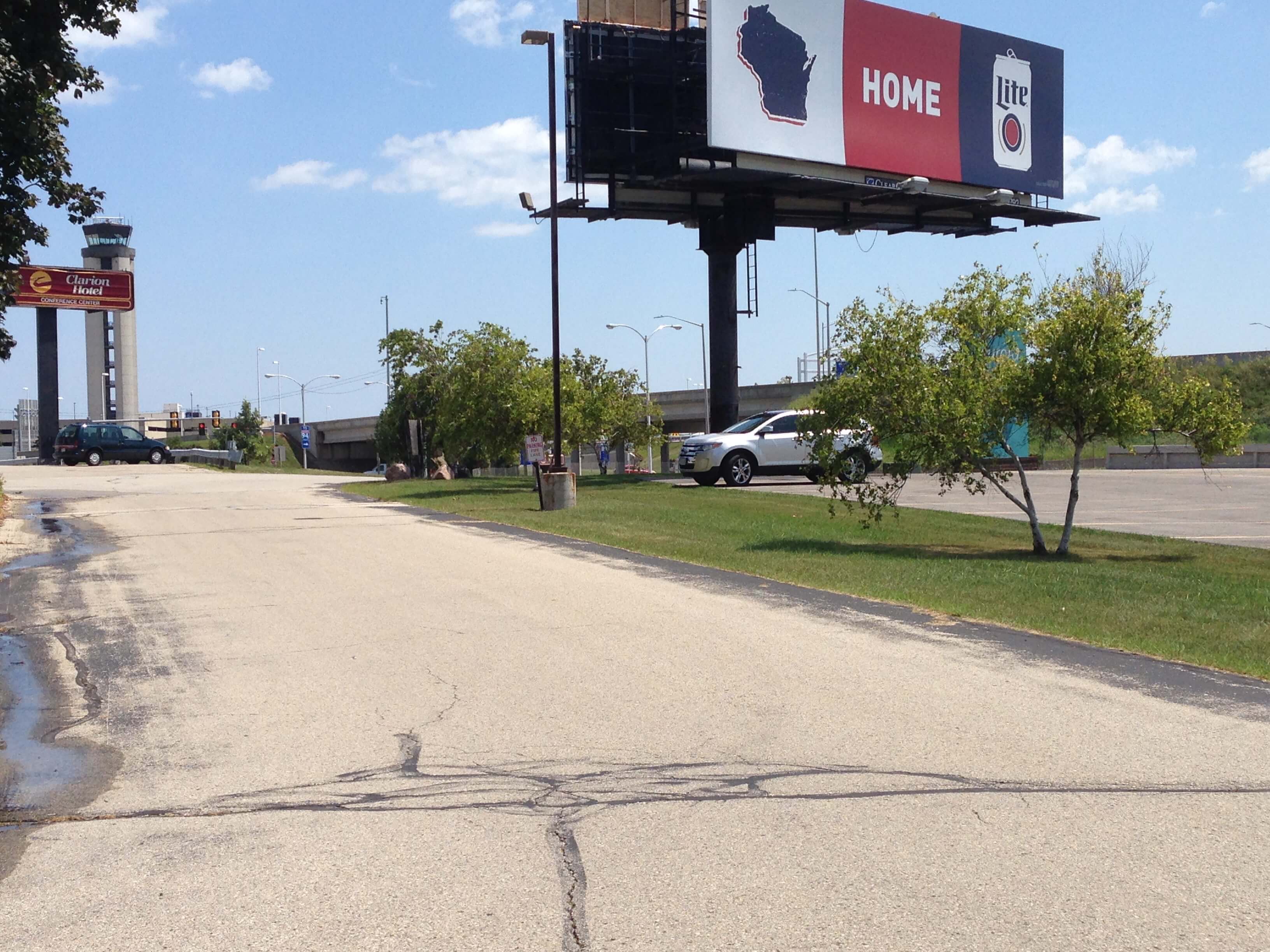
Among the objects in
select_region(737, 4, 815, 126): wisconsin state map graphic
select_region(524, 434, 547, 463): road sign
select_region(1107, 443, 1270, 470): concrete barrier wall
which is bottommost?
select_region(1107, 443, 1270, 470): concrete barrier wall

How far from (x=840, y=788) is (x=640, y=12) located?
108 feet

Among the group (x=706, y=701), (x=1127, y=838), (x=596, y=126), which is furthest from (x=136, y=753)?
(x=596, y=126)

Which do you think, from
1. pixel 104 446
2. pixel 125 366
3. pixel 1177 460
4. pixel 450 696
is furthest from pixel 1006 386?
pixel 125 366

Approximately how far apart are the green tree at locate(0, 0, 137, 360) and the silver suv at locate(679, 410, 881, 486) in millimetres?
16079

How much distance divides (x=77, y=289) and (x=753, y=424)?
48558mm

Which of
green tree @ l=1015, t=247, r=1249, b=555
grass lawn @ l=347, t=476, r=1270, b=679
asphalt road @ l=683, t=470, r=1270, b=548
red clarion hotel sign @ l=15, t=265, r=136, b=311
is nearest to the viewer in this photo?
grass lawn @ l=347, t=476, r=1270, b=679

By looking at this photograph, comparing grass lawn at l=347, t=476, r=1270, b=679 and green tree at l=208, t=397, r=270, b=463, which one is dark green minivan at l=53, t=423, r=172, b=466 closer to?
green tree at l=208, t=397, r=270, b=463

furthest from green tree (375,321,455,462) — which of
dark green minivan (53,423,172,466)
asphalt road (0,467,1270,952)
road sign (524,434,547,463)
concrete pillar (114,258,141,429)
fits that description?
concrete pillar (114,258,141,429)

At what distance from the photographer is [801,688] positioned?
26.7 ft

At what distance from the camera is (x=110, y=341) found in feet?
509

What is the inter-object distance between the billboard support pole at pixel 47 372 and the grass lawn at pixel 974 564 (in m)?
43.9

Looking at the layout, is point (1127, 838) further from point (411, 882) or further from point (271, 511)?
point (271, 511)

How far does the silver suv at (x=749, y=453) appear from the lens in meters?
30.0

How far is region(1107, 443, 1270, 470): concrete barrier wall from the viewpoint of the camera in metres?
46.7
